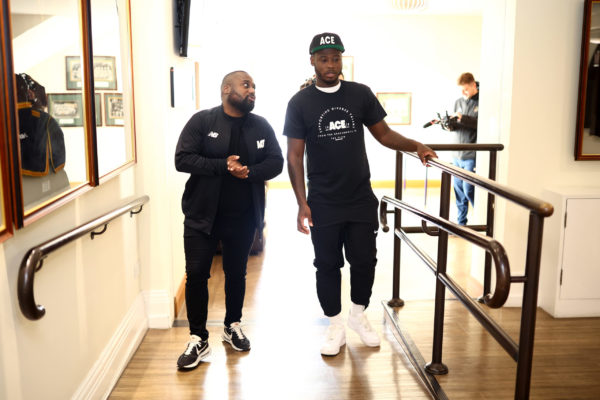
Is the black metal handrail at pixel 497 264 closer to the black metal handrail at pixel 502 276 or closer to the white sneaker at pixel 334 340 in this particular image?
the black metal handrail at pixel 502 276

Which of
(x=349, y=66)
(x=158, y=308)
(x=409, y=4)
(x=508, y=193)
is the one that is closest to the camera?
(x=508, y=193)

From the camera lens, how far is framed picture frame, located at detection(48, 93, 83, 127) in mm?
1949

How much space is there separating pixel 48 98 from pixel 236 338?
Result: 1651 mm

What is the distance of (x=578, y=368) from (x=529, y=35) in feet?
6.34

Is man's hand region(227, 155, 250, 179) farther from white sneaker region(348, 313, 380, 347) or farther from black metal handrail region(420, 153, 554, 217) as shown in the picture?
white sneaker region(348, 313, 380, 347)

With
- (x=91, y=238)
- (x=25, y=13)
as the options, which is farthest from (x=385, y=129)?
(x=25, y=13)

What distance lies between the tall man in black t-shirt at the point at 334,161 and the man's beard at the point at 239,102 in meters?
0.21

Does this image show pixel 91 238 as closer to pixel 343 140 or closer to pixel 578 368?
pixel 343 140

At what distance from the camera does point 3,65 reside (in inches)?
61.0

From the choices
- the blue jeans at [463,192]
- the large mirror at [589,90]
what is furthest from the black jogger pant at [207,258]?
the blue jeans at [463,192]

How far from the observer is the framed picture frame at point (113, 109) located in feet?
8.57

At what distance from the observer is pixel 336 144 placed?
9.21 feet

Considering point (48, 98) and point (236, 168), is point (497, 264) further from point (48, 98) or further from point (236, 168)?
point (48, 98)

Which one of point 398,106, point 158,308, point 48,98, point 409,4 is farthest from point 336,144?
point 398,106
